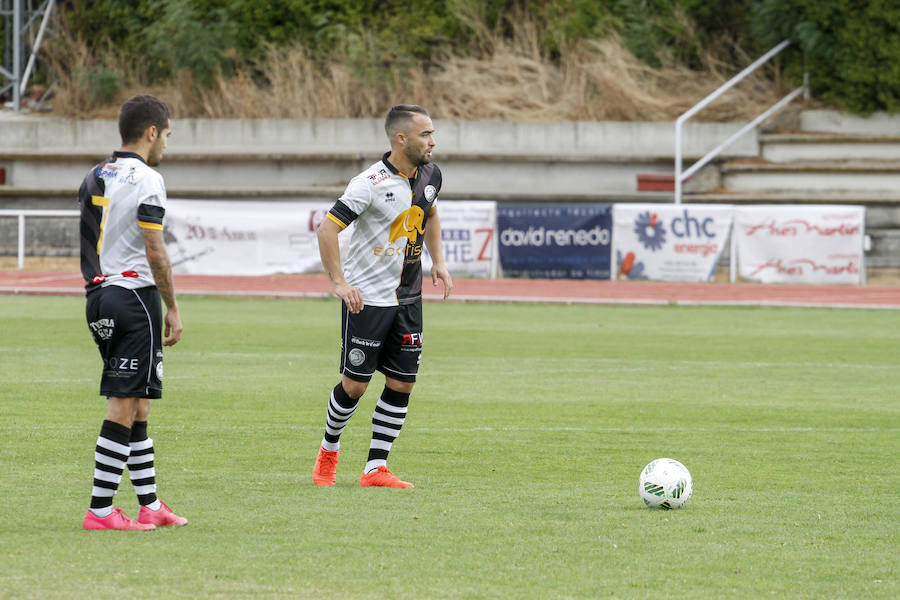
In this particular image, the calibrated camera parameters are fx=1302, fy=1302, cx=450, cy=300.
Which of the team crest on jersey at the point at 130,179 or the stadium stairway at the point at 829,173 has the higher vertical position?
the stadium stairway at the point at 829,173

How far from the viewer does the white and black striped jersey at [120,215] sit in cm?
587

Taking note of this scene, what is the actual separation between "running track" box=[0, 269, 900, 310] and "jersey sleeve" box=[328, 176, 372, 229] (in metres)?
16.9

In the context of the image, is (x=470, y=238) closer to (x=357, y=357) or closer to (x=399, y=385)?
(x=399, y=385)

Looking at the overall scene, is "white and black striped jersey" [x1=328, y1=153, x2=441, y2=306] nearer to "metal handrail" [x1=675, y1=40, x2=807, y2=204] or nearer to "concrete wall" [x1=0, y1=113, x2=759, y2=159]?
"metal handrail" [x1=675, y1=40, x2=807, y2=204]

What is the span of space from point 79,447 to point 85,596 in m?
3.81

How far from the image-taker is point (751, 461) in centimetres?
831

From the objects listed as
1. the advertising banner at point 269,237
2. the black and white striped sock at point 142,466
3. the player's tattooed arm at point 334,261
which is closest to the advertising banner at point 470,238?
the advertising banner at point 269,237

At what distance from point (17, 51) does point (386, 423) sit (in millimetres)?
35135

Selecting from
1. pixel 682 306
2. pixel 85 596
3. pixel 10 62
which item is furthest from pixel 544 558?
pixel 10 62

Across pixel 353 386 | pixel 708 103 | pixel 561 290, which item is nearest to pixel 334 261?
pixel 353 386

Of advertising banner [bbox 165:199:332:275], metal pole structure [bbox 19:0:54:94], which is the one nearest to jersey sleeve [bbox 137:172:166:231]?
advertising banner [bbox 165:199:332:275]

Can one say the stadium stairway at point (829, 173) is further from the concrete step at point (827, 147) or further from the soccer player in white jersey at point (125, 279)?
the soccer player in white jersey at point (125, 279)

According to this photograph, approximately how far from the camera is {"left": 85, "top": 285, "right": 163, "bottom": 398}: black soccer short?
589 cm

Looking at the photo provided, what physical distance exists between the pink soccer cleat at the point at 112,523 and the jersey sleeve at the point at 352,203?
198cm
